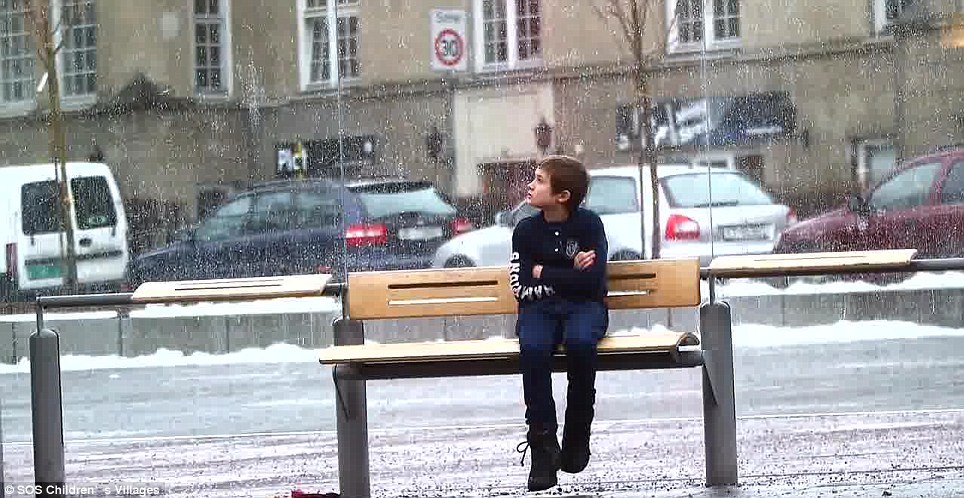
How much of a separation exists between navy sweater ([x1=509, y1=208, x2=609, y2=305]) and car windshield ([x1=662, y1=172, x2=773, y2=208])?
2.20m

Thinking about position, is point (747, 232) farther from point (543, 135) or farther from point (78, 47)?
point (78, 47)

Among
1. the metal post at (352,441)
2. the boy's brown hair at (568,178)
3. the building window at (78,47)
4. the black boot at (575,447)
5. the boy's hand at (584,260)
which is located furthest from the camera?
the building window at (78,47)

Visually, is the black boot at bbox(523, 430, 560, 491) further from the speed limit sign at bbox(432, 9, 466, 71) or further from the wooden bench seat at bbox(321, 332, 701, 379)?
the speed limit sign at bbox(432, 9, 466, 71)

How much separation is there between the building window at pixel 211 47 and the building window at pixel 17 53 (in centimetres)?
85

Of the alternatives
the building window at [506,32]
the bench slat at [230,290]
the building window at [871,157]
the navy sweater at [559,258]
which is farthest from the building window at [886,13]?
the bench slat at [230,290]

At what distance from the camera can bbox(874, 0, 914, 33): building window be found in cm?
1002

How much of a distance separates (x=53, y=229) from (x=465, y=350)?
11.0 feet

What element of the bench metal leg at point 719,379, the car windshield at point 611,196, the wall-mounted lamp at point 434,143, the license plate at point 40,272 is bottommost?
the bench metal leg at point 719,379

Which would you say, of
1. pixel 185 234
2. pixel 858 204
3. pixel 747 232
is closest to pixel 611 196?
pixel 747 232

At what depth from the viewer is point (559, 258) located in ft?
25.5

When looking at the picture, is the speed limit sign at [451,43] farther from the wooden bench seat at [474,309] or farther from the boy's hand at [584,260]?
the boy's hand at [584,260]

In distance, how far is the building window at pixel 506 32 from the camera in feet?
32.9

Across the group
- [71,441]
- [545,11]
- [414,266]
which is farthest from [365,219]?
[71,441]

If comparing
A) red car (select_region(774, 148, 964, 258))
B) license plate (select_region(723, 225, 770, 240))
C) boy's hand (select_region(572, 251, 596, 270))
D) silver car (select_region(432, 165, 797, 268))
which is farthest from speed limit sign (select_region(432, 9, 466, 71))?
boy's hand (select_region(572, 251, 596, 270))
